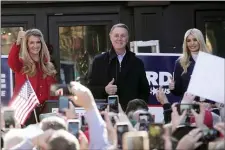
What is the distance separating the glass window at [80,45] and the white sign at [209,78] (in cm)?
419

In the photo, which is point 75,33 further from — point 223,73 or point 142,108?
point 223,73

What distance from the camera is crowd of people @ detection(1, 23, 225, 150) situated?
421 cm

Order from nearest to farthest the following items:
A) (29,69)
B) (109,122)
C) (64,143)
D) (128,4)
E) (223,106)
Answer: (64,143)
(109,122)
(223,106)
(29,69)
(128,4)

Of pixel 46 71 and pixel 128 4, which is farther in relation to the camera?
pixel 128 4

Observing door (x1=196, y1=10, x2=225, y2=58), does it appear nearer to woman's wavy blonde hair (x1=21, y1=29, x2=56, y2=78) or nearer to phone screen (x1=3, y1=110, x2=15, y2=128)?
woman's wavy blonde hair (x1=21, y1=29, x2=56, y2=78)

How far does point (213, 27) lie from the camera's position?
30.1ft

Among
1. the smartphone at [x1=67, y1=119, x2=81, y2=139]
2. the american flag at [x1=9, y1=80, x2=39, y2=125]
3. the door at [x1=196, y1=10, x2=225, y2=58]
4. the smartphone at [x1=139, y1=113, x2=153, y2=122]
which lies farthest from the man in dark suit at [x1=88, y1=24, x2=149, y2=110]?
the door at [x1=196, y1=10, x2=225, y2=58]

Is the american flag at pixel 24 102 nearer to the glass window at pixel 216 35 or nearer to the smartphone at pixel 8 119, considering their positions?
the smartphone at pixel 8 119

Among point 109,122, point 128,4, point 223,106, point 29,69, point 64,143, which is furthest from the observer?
point 128,4

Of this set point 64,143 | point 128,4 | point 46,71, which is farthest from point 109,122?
point 128,4

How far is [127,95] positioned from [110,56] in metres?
0.40

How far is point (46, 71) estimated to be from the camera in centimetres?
632

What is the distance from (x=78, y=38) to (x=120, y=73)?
2.59m

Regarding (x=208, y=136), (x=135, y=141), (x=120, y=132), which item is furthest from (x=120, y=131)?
(x=208, y=136)
